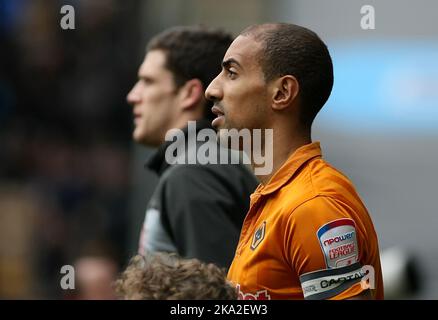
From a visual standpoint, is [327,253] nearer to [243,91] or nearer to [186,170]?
[243,91]

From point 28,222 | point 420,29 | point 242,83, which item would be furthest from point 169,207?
point 28,222

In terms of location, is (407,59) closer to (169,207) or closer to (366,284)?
(169,207)

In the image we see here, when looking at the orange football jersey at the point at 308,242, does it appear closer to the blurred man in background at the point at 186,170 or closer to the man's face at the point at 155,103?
the blurred man in background at the point at 186,170

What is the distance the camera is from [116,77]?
11414 millimetres

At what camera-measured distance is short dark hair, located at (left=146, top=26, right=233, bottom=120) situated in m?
4.66

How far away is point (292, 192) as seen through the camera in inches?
121

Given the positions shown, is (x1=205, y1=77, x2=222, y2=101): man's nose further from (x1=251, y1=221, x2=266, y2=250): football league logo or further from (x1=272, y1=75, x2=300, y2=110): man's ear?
(x1=251, y1=221, x2=266, y2=250): football league logo

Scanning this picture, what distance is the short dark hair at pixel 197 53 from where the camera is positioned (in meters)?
4.66

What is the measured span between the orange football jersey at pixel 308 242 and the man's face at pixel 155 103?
5.25 feet

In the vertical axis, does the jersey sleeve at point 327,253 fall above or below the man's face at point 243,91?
below

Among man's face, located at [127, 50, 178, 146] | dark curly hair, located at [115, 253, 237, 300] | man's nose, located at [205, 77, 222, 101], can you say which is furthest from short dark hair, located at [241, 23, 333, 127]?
man's face, located at [127, 50, 178, 146]

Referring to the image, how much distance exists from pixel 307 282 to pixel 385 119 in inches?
234

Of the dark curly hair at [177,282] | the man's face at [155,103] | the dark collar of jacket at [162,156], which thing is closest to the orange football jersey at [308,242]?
the dark curly hair at [177,282]

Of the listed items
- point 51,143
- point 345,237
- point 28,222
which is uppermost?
point 345,237
